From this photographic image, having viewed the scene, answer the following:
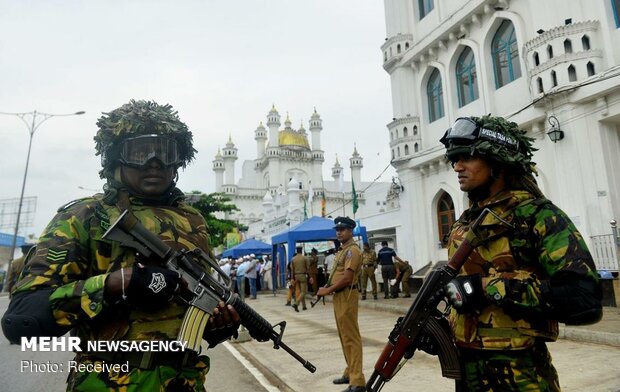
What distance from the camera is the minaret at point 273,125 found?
6197 centimetres

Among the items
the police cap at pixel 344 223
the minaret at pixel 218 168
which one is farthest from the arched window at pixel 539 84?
the minaret at pixel 218 168

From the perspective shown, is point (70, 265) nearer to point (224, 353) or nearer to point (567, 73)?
point (224, 353)

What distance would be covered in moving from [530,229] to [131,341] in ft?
6.04

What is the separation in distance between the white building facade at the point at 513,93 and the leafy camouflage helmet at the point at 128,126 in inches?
370

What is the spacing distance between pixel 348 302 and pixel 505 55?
10.4m

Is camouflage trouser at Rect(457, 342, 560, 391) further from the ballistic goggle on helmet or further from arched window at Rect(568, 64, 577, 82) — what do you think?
arched window at Rect(568, 64, 577, 82)

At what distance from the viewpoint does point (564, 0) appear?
32.0 ft

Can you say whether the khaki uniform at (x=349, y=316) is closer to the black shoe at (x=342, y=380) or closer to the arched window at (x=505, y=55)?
the black shoe at (x=342, y=380)

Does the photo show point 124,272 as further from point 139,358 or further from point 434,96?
point 434,96

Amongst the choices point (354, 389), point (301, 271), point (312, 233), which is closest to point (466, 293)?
point (354, 389)

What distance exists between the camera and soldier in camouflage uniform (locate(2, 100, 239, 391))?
1655 mm

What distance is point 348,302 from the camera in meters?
4.53

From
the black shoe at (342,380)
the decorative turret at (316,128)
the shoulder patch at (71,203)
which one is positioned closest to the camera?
the shoulder patch at (71,203)

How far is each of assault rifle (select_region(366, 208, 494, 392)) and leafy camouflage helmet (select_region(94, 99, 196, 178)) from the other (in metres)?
1.55
